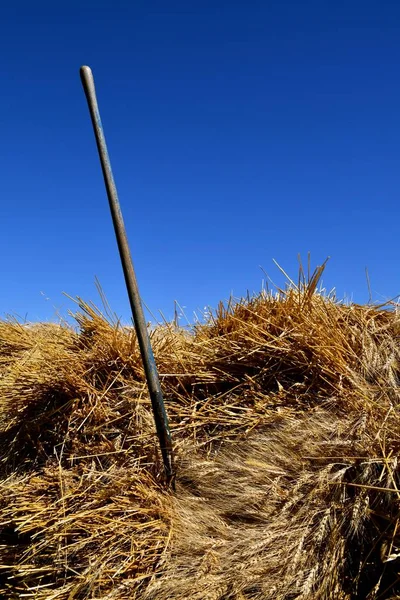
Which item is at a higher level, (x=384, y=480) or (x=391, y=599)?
(x=384, y=480)

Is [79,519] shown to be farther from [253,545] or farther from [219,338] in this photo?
[219,338]

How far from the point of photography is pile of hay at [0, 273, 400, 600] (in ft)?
3.90

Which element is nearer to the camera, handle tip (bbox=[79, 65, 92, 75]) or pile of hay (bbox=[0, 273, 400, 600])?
pile of hay (bbox=[0, 273, 400, 600])

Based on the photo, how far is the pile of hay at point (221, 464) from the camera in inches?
46.8

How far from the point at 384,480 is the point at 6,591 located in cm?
121

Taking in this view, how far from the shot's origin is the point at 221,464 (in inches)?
58.7

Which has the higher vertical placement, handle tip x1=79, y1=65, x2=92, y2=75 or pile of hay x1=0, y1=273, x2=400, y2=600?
handle tip x1=79, y1=65, x2=92, y2=75

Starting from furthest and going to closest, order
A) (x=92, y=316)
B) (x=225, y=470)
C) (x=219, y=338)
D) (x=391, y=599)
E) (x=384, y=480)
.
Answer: (x=92, y=316) → (x=219, y=338) → (x=225, y=470) → (x=384, y=480) → (x=391, y=599)

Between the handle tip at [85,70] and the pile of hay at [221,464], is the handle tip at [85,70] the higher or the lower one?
the higher one

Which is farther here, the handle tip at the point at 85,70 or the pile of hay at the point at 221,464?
the handle tip at the point at 85,70

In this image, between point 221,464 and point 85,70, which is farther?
point 85,70

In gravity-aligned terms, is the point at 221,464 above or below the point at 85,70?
below

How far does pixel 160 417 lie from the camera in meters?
1.56

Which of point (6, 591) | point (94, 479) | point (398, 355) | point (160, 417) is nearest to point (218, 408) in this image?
point (160, 417)
